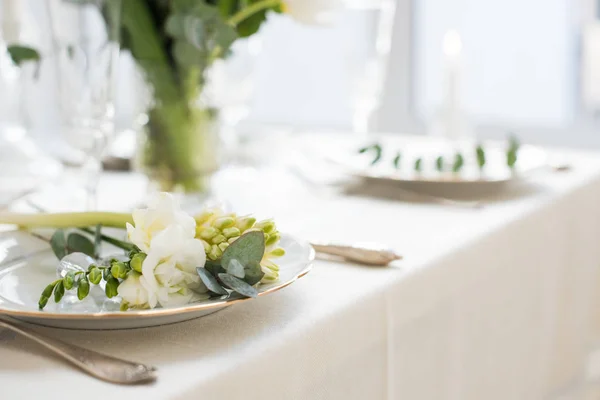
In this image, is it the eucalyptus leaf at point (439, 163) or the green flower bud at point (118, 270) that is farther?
the eucalyptus leaf at point (439, 163)

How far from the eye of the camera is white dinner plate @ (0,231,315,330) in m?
0.54

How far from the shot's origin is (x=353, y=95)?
1400 mm

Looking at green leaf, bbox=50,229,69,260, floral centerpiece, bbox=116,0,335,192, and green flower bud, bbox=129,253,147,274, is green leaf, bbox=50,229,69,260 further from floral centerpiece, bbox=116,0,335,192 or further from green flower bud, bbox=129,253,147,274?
floral centerpiece, bbox=116,0,335,192

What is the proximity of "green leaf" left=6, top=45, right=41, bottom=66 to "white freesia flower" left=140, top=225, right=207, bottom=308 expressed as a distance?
547 millimetres

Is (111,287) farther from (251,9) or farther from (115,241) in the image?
(251,9)

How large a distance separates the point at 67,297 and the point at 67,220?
149mm

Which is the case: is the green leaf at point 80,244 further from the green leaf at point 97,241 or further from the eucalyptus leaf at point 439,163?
the eucalyptus leaf at point 439,163

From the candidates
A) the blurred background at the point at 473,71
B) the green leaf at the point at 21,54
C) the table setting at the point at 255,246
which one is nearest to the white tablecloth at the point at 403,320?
the table setting at the point at 255,246

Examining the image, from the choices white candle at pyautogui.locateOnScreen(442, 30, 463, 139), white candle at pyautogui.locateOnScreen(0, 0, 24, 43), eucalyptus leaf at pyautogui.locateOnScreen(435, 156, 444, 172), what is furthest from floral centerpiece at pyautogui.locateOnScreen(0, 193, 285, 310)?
white candle at pyautogui.locateOnScreen(442, 30, 463, 139)

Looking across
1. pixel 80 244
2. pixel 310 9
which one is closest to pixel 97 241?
pixel 80 244

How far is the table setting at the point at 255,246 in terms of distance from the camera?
55 cm

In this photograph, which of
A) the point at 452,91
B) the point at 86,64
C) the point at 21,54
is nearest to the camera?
the point at 86,64

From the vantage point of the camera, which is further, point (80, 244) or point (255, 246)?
point (80, 244)

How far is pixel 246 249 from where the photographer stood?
22.5 inches
